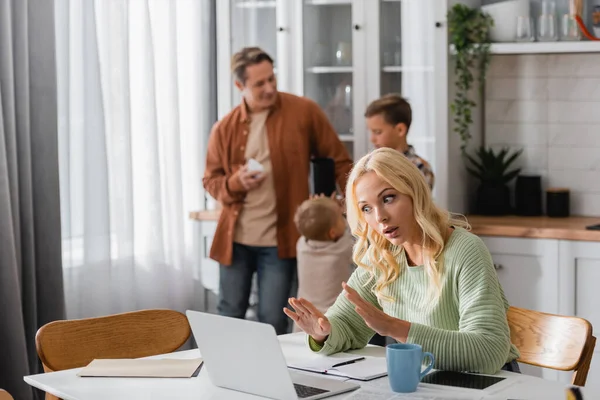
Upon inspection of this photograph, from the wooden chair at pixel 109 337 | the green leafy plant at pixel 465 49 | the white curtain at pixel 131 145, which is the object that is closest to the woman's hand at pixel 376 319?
the wooden chair at pixel 109 337

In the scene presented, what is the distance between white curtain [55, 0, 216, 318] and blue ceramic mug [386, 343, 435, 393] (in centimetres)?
219

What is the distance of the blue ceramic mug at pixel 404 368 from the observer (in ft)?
6.28

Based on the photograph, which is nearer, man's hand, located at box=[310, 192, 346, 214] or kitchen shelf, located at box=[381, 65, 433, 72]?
man's hand, located at box=[310, 192, 346, 214]

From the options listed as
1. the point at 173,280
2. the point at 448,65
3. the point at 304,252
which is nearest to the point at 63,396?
the point at 304,252

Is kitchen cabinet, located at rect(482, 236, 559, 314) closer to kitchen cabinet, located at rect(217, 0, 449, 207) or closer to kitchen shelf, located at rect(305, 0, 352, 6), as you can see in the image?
kitchen cabinet, located at rect(217, 0, 449, 207)

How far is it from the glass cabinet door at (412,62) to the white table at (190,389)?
86.0 inches

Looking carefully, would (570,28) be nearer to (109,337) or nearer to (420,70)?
(420,70)

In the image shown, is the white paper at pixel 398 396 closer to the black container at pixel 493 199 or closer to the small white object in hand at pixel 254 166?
the small white object in hand at pixel 254 166

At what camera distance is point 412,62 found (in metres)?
4.17

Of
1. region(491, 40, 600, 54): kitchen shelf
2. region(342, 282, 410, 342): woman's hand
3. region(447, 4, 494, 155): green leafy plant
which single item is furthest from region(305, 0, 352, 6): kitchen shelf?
region(342, 282, 410, 342): woman's hand

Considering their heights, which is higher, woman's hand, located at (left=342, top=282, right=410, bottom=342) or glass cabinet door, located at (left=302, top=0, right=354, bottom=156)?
glass cabinet door, located at (left=302, top=0, right=354, bottom=156)

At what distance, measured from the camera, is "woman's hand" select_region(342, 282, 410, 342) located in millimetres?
2016

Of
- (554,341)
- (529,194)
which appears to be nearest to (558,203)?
(529,194)

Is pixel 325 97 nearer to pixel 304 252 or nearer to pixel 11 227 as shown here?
pixel 304 252
